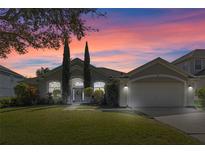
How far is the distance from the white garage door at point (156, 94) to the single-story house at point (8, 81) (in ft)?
24.0

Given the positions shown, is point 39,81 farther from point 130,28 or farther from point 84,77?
point 130,28

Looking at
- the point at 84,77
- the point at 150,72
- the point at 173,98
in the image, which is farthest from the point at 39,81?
the point at 173,98

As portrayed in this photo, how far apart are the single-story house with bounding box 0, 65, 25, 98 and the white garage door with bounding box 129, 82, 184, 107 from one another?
731 cm

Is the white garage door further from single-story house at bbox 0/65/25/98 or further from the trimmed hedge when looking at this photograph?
the trimmed hedge

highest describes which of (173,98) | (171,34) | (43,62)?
(171,34)

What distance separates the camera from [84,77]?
25844 mm

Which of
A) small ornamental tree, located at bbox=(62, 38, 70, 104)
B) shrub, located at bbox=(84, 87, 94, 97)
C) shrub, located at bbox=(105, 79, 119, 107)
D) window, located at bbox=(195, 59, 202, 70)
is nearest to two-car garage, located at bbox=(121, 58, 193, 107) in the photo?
shrub, located at bbox=(105, 79, 119, 107)

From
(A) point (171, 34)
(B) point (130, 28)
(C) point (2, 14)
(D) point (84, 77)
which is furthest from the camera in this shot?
(D) point (84, 77)

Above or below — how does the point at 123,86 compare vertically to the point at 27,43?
below

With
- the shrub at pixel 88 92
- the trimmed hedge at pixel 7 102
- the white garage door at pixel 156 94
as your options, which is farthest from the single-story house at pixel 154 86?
the trimmed hedge at pixel 7 102

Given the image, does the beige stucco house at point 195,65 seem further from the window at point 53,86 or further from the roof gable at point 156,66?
the window at point 53,86

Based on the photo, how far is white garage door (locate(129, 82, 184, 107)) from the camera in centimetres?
2002

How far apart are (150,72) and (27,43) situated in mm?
11249
